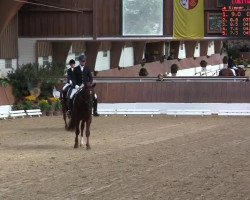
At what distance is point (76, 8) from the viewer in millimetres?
33562

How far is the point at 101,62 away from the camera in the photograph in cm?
4166

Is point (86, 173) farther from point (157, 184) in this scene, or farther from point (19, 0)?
point (19, 0)

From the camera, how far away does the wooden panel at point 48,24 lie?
111 ft

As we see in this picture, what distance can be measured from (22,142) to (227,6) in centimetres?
1532

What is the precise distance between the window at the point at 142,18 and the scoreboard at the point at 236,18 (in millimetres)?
3854

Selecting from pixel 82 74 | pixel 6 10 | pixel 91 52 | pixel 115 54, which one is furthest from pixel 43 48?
pixel 82 74

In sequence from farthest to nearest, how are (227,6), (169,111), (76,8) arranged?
(76,8) < (227,6) < (169,111)

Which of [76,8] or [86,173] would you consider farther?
[76,8]

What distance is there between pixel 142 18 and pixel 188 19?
87.2 inches

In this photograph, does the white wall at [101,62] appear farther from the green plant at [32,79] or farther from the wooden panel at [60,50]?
the green plant at [32,79]

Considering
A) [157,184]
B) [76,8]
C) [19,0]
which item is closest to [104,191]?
[157,184]

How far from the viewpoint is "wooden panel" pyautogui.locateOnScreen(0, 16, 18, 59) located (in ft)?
104

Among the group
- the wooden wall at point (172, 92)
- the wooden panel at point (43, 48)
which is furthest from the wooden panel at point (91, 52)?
the wooden wall at point (172, 92)

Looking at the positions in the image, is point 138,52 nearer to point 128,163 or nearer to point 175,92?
point 175,92
